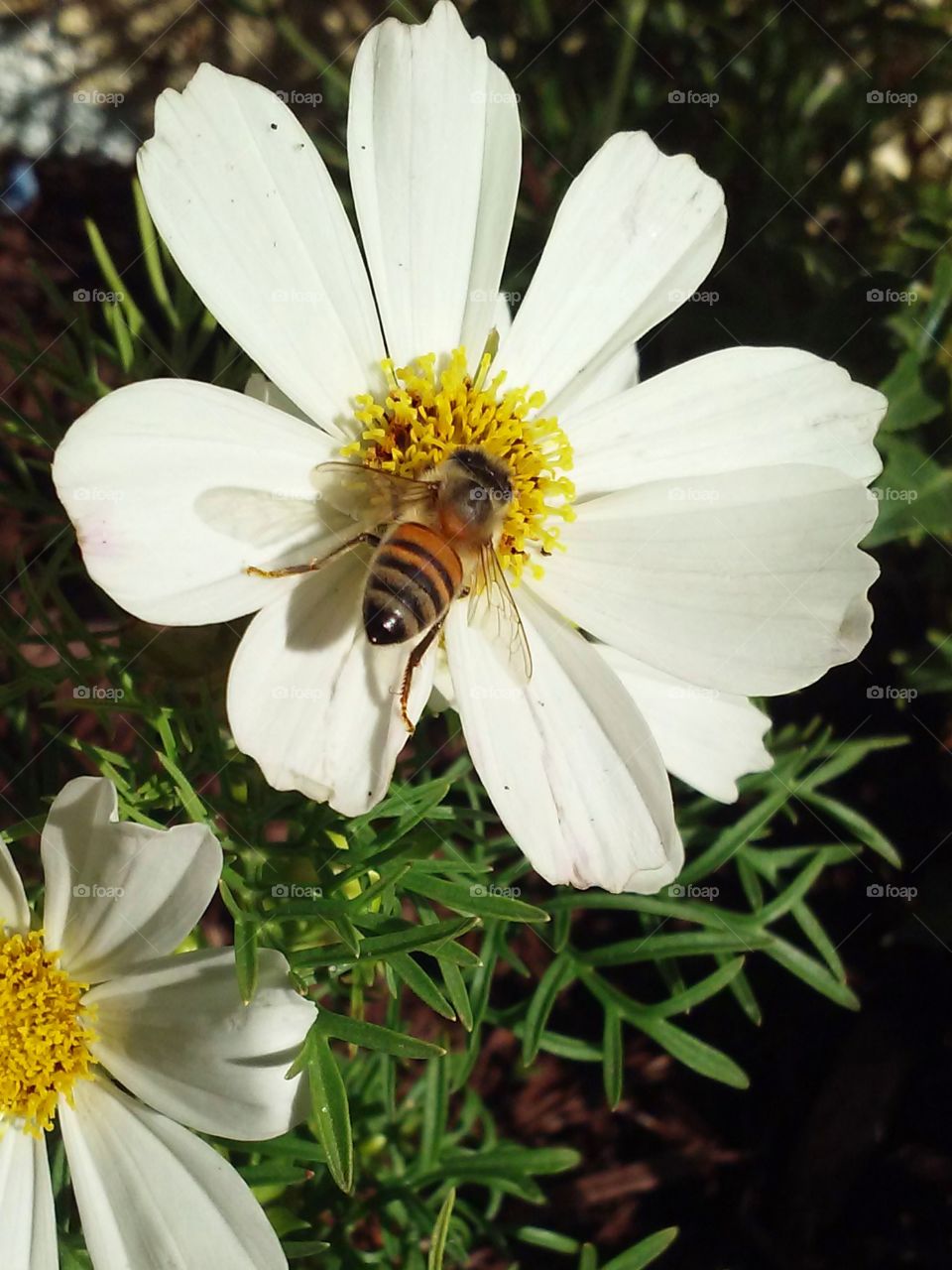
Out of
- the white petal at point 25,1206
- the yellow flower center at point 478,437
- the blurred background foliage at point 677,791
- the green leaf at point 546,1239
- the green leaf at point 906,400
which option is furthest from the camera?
the green leaf at point 906,400

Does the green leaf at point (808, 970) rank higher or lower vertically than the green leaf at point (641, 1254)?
higher

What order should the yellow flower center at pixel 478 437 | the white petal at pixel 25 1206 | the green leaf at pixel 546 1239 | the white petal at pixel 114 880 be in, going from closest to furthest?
the white petal at pixel 114 880, the white petal at pixel 25 1206, the yellow flower center at pixel 478 437, the green leaf at pixel 546 1239

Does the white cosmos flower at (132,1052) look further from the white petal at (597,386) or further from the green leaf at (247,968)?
the white petal at (597,386)

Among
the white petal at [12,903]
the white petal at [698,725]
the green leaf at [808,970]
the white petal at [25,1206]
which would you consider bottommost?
the white petal at [25,1206]

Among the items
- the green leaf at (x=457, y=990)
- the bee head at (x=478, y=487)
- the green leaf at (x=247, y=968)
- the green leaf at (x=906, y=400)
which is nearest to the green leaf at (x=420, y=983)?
the green leaf at (x=457, y=990)

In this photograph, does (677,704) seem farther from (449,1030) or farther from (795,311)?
(795,311)

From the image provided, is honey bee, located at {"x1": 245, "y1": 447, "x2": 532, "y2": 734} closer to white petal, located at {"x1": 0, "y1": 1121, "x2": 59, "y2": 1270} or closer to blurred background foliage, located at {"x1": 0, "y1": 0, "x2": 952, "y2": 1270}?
blurred background foliage, located at {"x1": 0, "y1": 0, "x2": 952, "y2": 1270}

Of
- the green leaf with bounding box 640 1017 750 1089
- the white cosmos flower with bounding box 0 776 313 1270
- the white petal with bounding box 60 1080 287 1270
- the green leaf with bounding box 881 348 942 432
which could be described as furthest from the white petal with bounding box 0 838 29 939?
the green leaf with bounding box 881 348 942 432

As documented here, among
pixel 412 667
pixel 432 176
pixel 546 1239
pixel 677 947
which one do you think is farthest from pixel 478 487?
pixel 546 1239
